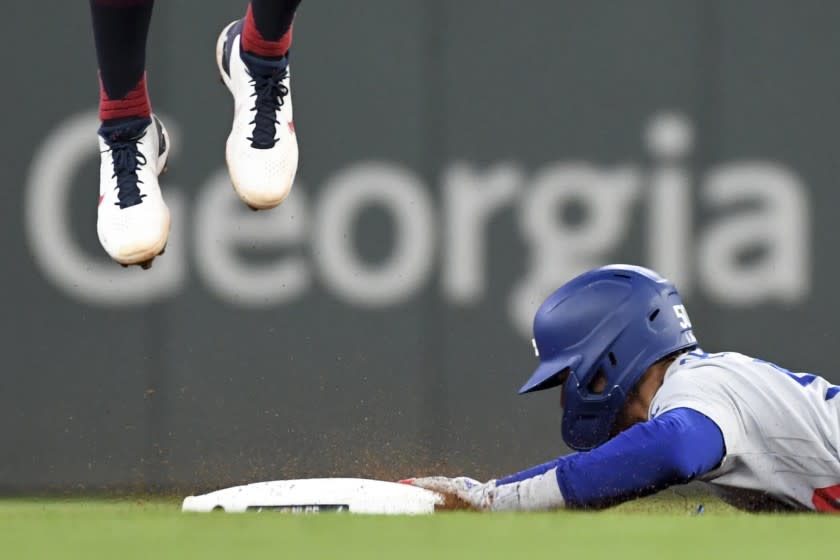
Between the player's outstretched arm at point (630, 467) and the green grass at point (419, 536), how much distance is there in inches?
6.1

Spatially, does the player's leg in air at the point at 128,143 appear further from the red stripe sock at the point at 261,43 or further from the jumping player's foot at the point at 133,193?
the red stripe sock at the point at 261,43

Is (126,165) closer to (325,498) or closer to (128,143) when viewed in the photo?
(128,143)

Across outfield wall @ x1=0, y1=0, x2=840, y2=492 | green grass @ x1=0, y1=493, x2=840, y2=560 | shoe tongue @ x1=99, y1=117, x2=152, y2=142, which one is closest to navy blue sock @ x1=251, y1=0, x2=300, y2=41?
shoe tongue @ x1=99, y1=117, x2=152, y2=142

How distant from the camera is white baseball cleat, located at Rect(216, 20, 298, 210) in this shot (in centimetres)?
346

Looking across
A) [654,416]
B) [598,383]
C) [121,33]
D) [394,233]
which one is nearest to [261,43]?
[121,33]

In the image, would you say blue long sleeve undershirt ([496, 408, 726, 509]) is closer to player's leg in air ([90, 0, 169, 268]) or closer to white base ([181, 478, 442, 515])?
white base ([181, 478, 442, 515])

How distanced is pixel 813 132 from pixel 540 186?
1168 mm

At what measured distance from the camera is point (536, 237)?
21.0ft

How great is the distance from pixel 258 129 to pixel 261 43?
0.24m

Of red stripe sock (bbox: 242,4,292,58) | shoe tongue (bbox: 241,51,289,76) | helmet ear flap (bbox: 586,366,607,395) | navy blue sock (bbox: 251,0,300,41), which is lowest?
helmet ear flap (bbox: 586,366,607,395)

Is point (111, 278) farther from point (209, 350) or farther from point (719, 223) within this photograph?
point (719, 223)

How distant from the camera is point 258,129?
11.9ft

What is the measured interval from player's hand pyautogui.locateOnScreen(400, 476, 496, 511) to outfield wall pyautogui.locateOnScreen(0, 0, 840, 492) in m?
2.50

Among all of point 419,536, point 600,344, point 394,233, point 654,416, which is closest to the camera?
point 419,536
